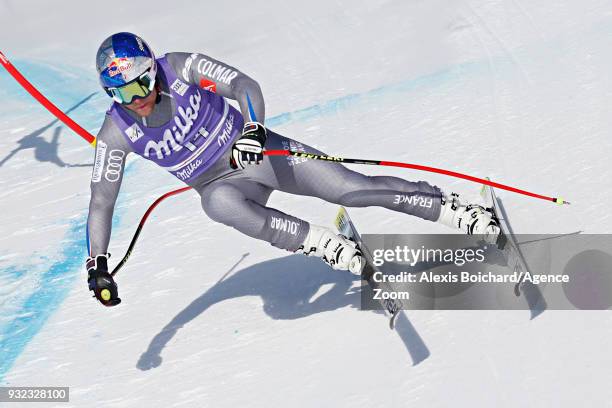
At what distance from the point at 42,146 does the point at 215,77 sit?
4.55 m

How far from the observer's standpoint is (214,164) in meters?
4.48

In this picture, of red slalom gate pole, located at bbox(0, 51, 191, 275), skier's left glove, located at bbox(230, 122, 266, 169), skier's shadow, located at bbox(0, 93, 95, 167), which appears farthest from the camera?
skier's shadow, located at bbox(0, 93, 95, 167)

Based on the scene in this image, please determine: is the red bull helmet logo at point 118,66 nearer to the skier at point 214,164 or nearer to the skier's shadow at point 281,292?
the skier at point 214,164

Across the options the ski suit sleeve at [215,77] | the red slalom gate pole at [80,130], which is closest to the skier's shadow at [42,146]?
the red slalom gate pole at [80,130]

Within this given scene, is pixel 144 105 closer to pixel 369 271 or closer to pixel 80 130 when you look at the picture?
pixel 80 130

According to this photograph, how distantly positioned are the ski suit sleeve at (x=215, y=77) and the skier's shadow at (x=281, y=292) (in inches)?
46.8

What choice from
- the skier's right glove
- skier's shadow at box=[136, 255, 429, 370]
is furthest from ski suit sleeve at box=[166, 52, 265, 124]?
skier's shadow at box=[136, 255, 429, 370]

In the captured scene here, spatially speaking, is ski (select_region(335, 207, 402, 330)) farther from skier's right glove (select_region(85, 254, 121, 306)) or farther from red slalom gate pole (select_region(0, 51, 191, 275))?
skier's right glove (select_region(85, 254, 121, 306))

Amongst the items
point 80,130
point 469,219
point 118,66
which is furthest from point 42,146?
point 469,219

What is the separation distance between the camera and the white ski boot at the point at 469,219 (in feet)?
14.8

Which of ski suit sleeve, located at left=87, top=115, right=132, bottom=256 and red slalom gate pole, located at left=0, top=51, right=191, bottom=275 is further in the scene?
red slalom gate pole, located at left=0, top=51, right=191, bottom=275

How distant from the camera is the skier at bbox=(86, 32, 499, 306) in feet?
13.6

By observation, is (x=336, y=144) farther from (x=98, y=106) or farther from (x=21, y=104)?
(x=21, y=104)

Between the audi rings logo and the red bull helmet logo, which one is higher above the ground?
the red bull helmet logo
